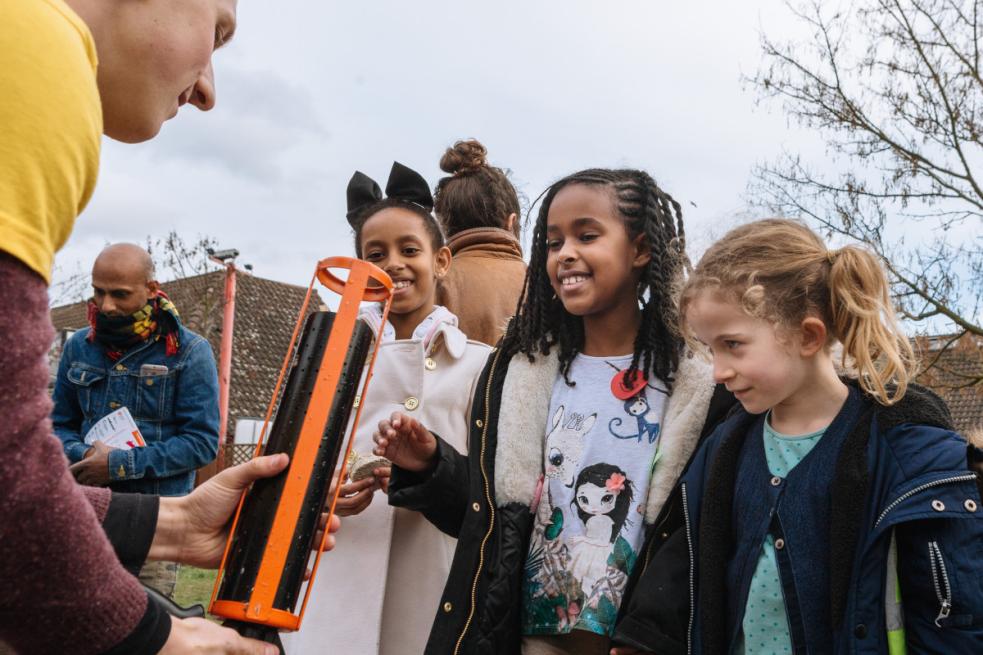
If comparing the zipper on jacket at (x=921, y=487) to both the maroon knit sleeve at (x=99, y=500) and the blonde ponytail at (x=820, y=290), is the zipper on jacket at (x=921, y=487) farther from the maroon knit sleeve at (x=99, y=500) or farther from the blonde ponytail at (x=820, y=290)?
the maroon knit sleeve at (x=99, y=500)

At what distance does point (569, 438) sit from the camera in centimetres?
271

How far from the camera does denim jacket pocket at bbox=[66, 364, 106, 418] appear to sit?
409cm

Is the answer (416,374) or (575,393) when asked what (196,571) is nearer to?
(416,374)

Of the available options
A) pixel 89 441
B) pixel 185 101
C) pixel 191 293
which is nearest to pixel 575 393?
pixel 185 101

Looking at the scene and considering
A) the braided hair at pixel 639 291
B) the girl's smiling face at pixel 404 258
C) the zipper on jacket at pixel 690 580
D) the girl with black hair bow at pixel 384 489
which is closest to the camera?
the zipper on jacket at pixel 690 580

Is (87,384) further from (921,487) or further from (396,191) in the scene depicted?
(921,487)

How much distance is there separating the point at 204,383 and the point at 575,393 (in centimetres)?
208

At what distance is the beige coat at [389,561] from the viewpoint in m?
2.98

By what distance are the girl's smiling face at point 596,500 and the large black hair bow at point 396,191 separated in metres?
1.67

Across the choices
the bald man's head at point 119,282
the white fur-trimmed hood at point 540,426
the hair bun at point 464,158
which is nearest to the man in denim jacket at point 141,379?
the bald man's head at point 119,282

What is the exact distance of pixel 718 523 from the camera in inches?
88.2

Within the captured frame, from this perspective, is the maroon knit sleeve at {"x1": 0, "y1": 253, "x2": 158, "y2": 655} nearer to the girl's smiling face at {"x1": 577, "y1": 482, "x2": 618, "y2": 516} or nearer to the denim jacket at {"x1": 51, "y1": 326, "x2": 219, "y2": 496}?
the girl's smiling face at {"x1": 577, "y1": 482, "x2": 618, "y2": 516}

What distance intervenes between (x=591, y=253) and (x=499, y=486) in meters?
0.78

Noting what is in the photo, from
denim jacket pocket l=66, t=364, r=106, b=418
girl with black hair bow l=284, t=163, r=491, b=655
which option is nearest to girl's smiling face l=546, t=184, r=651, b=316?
girl with black hair bow l=284, t=163, r=491, b=655
